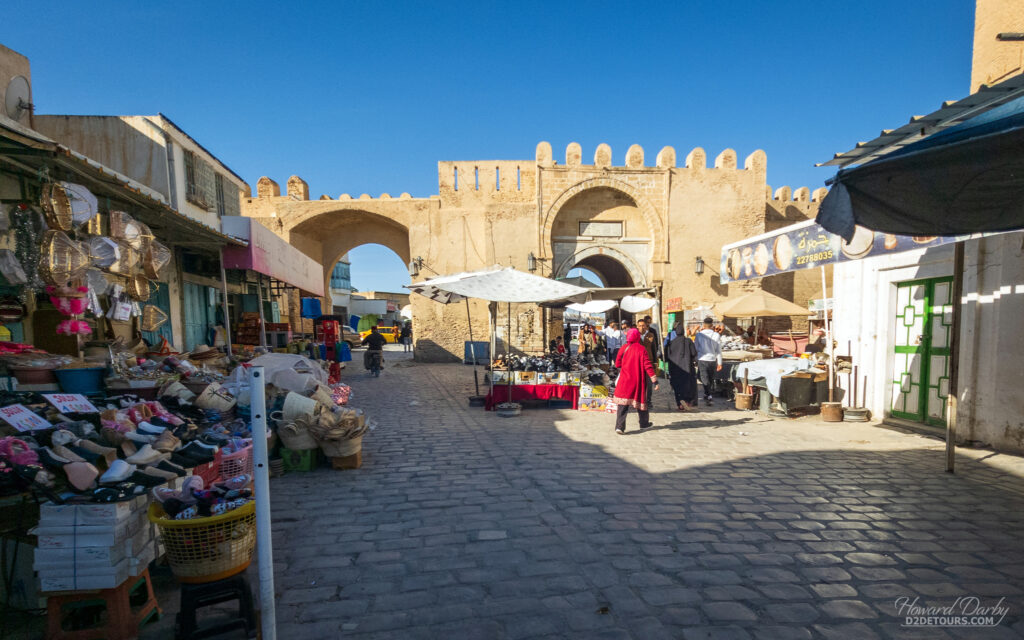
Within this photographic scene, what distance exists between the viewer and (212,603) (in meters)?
2.26

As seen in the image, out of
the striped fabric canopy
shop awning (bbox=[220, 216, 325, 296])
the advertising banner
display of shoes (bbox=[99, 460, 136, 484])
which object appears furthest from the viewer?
shop awning (bbox=[220, 216, 325, 296])

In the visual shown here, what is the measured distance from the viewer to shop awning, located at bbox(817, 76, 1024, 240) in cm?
263

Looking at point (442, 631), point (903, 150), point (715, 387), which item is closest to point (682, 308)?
point (715, 387)

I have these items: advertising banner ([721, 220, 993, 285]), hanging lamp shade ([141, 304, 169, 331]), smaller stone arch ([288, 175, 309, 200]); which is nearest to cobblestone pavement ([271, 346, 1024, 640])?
advertising banner ([721, 220, 993, 285])

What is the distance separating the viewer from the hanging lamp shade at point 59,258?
4.14 meters

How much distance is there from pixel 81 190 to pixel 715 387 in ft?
37.0

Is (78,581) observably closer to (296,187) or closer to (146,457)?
(146,457)

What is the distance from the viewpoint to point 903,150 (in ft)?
9.59

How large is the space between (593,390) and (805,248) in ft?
14.1

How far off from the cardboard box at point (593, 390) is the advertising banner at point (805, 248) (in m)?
3.73

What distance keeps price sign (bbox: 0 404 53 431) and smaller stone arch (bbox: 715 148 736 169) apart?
19.1 metres

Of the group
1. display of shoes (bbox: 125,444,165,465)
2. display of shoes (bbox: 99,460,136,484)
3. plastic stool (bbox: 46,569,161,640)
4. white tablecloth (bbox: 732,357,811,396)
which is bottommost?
plastic stool (bbox: 46,569,161,640)

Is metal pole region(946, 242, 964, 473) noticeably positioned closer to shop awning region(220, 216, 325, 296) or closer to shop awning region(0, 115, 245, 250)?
shop awning region(0, 115, 245, 250)

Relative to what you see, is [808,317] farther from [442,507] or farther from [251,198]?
[251,198]
